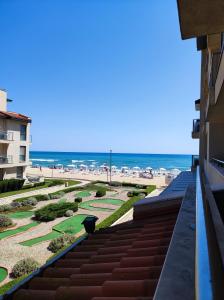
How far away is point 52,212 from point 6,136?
14.2 meters

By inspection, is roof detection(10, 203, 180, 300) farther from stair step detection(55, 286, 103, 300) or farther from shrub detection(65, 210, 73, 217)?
shrub detection(65, 210, 73, 217)

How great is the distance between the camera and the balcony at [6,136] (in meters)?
28.3

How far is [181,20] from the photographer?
238 centimetres

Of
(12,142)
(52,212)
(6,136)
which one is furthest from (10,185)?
(52,212)

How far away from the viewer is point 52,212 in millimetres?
18953

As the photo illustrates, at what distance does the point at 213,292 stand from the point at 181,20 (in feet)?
7.41

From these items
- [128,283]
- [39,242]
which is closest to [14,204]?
[39,242]

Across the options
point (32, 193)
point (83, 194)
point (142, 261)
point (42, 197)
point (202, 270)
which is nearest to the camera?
point (202, 270)

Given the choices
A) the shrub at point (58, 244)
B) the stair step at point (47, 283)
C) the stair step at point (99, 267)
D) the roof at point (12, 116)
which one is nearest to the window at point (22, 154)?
the roof at point (12, 116)

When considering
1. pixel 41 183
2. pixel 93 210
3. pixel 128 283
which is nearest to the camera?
pixel 128 283

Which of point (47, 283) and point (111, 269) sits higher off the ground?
point (111, 269)

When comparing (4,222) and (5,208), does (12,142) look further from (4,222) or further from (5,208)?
(4,222)

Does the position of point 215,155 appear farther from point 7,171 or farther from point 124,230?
point 7,171

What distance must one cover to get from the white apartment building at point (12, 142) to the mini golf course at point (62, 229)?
13975 mm
